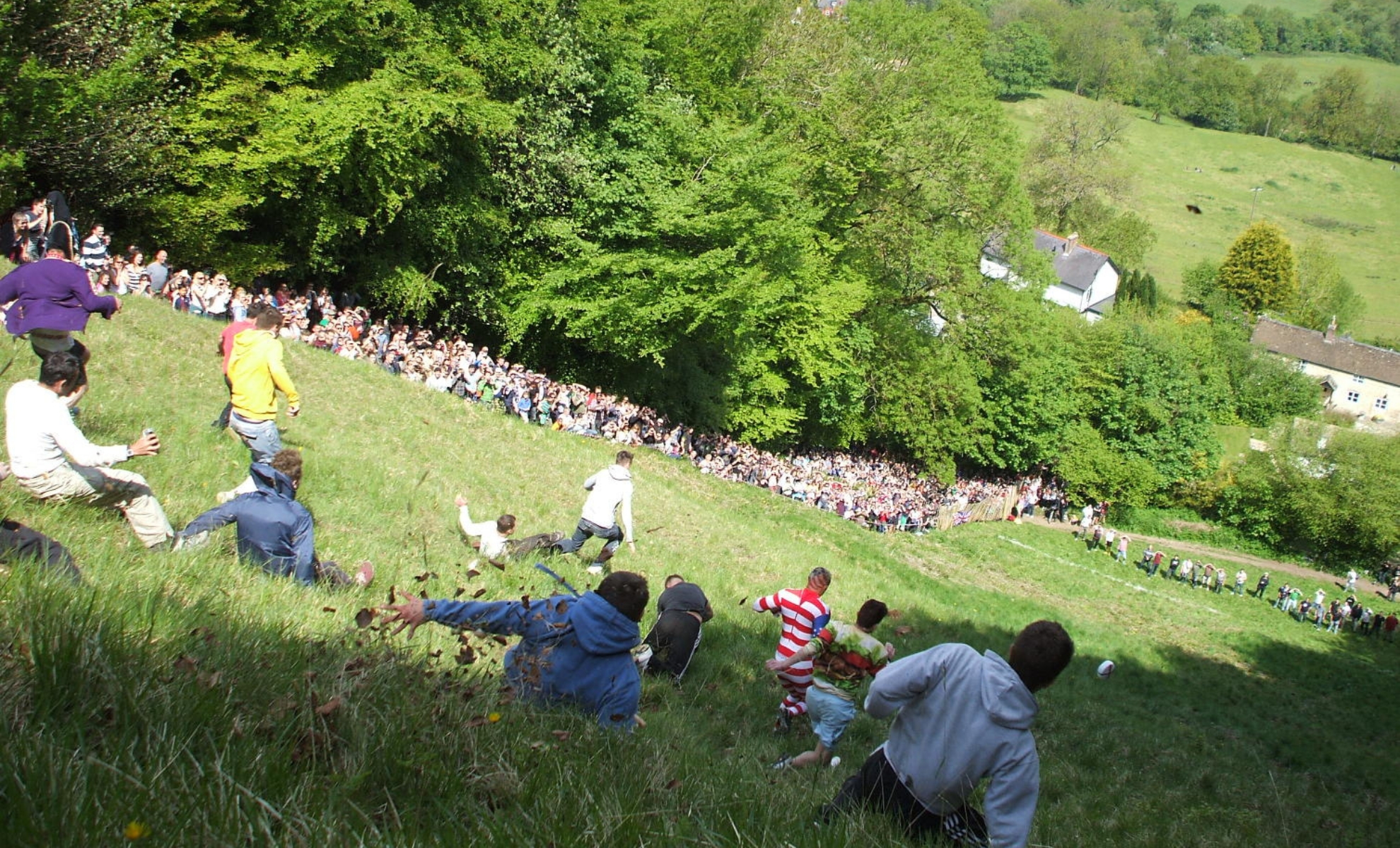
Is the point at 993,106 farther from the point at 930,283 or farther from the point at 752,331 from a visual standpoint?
the point at 752,331

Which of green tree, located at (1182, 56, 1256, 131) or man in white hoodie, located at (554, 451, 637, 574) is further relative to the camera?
green tree, located at (1182, 56, 1256, 131)

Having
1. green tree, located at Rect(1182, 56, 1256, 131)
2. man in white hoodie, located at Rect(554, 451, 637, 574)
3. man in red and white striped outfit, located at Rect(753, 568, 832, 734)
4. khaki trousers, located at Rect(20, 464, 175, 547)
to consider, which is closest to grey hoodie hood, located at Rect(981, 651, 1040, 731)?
man in red and white striped outfit, located at Rect(753, 568, 832, 734)

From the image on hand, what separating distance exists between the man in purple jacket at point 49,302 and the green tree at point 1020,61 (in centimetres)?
14268

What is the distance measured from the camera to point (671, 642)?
923 cm

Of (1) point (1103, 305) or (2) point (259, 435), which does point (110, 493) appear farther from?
(1) point (1103, 305)

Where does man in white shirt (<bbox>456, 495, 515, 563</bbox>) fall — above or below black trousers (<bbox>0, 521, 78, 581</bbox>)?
below

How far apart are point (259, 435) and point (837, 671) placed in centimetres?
643

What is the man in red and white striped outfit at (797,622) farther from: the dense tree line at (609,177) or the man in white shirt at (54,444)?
the dense tree line at (609,177)

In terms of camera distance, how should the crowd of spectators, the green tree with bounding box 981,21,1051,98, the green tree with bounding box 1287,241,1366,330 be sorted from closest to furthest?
the crowd of spectators → the green tree with bounding box 1287,241,1366,330 → the green tree with bounding box 981,21,1051,98

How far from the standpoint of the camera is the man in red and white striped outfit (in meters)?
8.80

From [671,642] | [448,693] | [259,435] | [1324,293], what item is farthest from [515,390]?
[1324,293]

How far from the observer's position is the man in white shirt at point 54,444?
259 inches

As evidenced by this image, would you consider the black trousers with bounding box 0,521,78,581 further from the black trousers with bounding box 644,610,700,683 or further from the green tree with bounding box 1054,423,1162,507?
the green tree with bounding box 1054,423,1162,507

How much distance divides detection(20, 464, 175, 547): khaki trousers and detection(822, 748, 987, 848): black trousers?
5.46 metres
